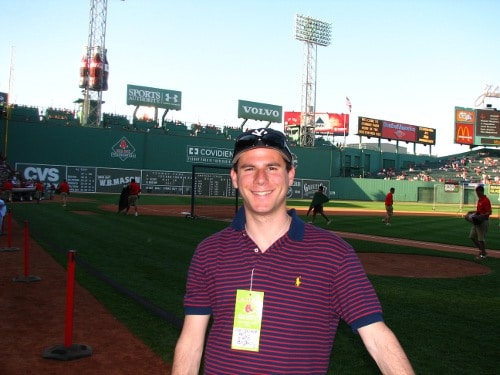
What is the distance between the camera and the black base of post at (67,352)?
5668 millimetres

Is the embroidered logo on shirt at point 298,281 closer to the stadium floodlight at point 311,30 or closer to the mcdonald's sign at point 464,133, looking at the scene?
the stadium floodlight at point 311,30

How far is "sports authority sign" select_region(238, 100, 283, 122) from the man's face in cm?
7200

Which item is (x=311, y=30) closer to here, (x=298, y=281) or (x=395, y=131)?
(x=395, y=131)

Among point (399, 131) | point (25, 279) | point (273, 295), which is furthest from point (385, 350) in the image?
point (399, 131)

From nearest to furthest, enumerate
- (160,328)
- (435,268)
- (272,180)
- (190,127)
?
(272,180)
(160,328)
(435,268)
(190,127)

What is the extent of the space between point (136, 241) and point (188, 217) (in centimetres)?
1079

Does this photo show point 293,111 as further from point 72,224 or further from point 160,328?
point 160,328

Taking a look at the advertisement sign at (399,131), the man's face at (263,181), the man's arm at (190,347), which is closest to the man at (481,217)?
the man's face at (263,181)

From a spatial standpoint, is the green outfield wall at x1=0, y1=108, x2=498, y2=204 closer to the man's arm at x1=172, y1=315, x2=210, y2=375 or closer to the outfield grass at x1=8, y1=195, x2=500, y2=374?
the outfield grass at x1=8, y1=195, x2=500, y2=374

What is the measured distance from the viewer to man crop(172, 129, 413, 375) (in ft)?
7.64

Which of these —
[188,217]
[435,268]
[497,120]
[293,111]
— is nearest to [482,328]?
[435,268]

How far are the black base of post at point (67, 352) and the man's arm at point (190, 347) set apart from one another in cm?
365

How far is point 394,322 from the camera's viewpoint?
7.15 m

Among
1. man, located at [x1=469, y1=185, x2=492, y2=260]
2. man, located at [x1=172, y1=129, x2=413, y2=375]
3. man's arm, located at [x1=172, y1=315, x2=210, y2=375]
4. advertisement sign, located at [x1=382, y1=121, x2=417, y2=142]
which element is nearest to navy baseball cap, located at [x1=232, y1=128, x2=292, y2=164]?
man, located at [x1=172, y1=129, x2=413, y2=375]
